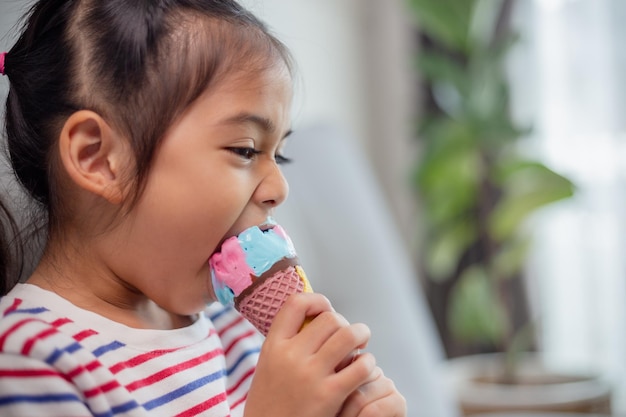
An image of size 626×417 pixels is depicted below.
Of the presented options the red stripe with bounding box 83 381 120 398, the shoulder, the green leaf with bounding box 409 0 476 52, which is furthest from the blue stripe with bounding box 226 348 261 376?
the green leaf with bounding box 409 0 476 52

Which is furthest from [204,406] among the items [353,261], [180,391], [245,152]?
[353,261]

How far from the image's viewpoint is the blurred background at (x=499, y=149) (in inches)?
89.4

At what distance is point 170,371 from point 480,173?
172 cm

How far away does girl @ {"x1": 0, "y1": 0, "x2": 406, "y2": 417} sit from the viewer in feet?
2.29

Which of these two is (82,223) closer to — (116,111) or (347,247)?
(116,111)

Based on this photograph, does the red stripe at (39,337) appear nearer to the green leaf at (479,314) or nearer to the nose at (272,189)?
the nose at (272,189)

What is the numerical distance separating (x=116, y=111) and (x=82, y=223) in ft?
0.39

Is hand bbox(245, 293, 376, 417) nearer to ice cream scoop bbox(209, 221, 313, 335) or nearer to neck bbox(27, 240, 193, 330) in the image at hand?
ice cream scoop bbox(209, 221, 313, 335)

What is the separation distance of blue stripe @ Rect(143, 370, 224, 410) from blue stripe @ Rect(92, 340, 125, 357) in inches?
2.2

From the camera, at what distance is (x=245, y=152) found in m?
0.77

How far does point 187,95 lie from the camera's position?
2.41ft

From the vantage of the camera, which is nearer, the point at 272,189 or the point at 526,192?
the point at 272,189

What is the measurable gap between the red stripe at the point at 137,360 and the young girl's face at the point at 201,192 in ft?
0.15

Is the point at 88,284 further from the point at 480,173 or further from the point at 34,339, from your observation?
the point at 480,173
